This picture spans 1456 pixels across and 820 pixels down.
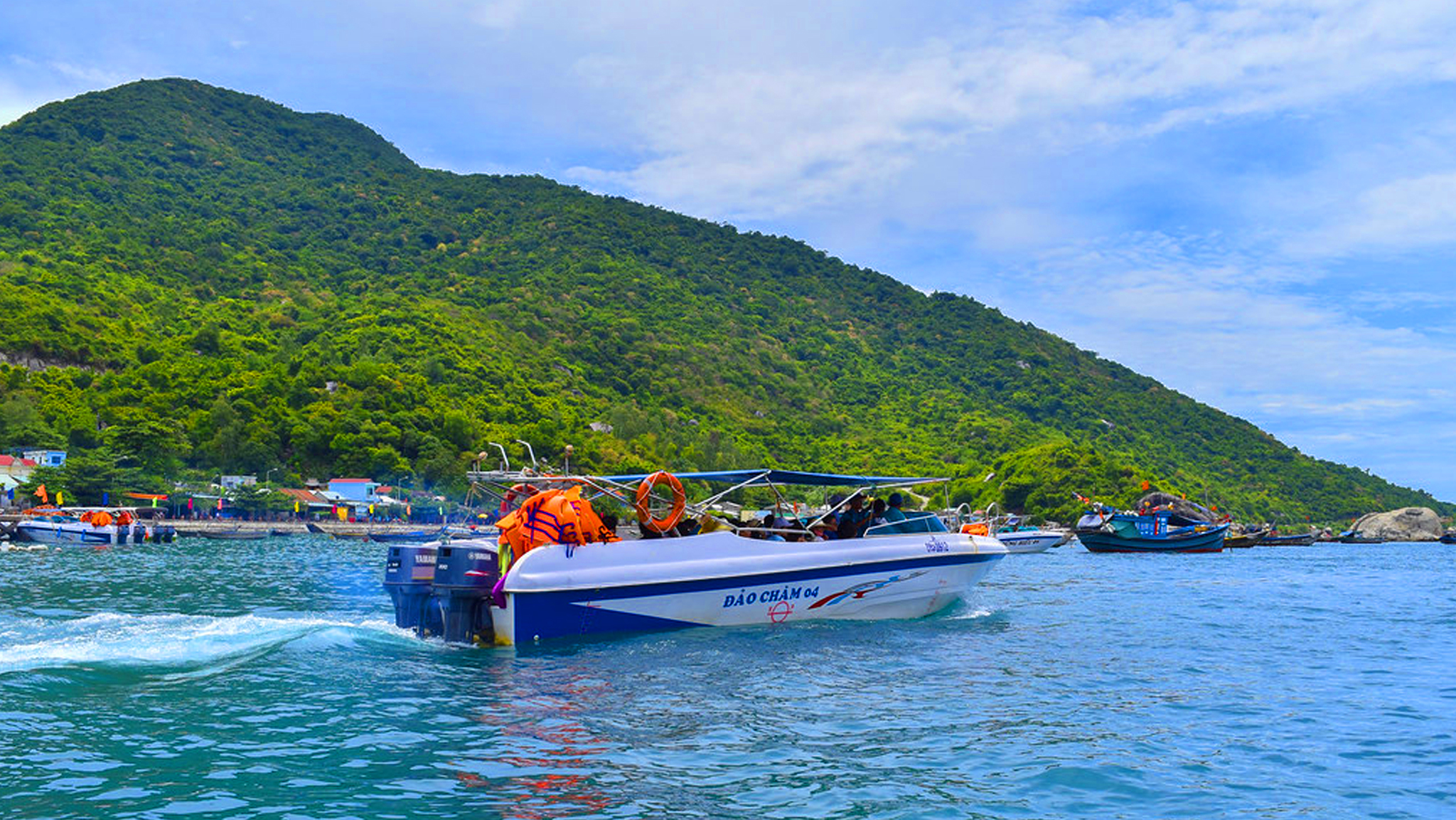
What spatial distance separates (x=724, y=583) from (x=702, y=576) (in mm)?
435

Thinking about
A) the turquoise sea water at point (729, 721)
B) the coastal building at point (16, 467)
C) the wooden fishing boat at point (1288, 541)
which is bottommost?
the wooden fishing boat at point (1288, 541)

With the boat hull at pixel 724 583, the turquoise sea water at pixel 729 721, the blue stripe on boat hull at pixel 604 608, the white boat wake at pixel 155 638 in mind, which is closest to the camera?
the turquoise sea water at pixel 729 721

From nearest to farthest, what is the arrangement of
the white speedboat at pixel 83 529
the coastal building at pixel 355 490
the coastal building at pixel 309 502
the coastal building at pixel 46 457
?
the white speedboat at pixel 83 529
the coastal building at pixel 46 457
the coastal building at pixel 309 502
the coastal building at pixel 355 490

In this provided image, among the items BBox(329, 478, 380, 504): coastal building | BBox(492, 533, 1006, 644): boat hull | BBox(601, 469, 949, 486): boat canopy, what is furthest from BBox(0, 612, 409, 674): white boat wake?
BBox(329, 478, 380, 504): coastal building

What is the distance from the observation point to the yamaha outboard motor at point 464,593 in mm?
14328

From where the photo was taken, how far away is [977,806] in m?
7.61

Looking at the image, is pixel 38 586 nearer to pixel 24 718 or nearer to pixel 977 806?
pixel 24 718

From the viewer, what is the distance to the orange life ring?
1619 cm

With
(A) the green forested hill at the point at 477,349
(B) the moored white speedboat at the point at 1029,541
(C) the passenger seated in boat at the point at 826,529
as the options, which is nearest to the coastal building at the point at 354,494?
(A) the green forested hill at the point at 477,349

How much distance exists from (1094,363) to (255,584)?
162123 millimetres

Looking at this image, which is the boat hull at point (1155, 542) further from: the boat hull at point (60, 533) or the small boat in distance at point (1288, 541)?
the boat hull at point (60, 533)

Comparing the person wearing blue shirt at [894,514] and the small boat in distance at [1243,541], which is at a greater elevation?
the person wearing blue shirt at [894,514]

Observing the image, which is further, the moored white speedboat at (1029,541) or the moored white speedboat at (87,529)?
the moored white speedboat at (1029,541)

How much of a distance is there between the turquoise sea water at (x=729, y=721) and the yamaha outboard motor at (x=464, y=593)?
344mm
